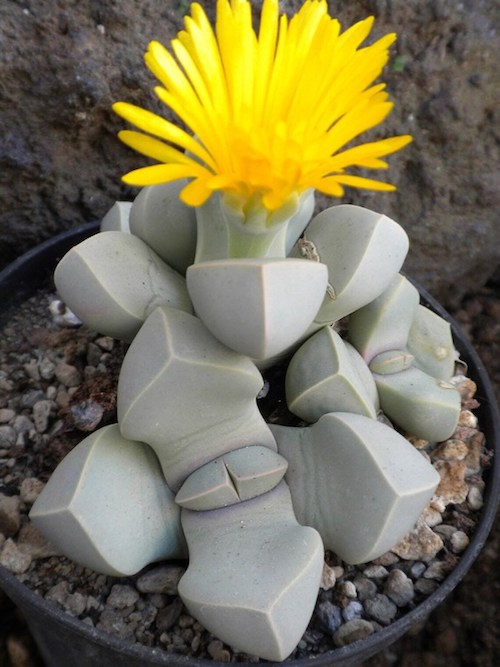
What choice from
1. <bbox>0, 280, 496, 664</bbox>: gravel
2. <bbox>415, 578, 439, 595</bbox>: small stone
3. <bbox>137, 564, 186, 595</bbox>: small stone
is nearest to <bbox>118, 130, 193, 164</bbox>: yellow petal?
<bbox>0, 280, 496, 664</bbox>: gravel

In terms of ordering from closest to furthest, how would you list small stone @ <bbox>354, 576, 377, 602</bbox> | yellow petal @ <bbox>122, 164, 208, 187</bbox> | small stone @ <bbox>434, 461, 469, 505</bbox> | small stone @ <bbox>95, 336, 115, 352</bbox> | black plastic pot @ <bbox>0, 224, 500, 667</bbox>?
yellow petal @ <bbox>122, 164, 208, 187</bbox> → black plastic pot @ <bbox>0, 224, 500, 667</bbox> → small stone @ <bbox>354, 576, 377, 602</bbox> → small stone @ <bbox>434, 461, 469, 505</bbox> → small stone @ <bbox>95, 336, 115, 352</bbox>

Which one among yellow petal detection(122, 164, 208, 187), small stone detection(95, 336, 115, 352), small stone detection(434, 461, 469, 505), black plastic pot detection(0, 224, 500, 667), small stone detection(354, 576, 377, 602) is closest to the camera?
yellow petal detection(122, 164, 208, 187)

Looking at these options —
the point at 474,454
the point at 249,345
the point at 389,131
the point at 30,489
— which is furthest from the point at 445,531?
the point at 389,131

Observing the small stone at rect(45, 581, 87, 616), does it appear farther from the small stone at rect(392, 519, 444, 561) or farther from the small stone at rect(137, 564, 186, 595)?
the small stone at rect(392, 519, 444, 561)

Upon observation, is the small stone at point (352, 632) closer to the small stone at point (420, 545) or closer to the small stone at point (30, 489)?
the small stone at point (420, 545)

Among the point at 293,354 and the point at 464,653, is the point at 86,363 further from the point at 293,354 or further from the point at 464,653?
the point at 464,653

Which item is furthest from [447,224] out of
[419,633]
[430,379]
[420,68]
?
[419,633]

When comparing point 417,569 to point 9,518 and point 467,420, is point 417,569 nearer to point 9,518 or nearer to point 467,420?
point 467,420
